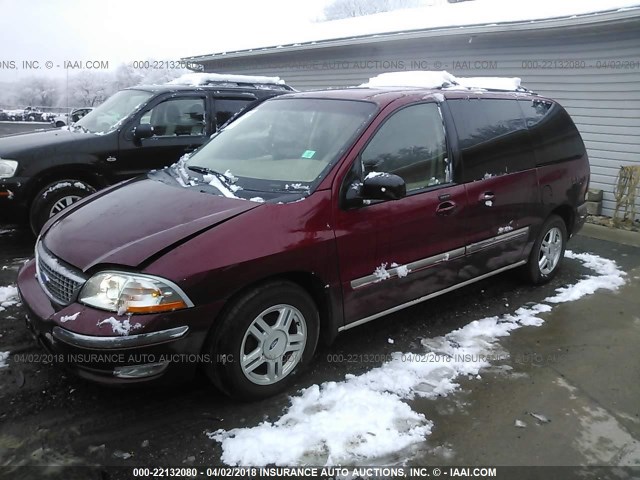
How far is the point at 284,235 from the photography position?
289cm

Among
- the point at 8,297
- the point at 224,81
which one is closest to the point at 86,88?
the point at 224,81

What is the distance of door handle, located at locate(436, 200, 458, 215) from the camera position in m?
3.67

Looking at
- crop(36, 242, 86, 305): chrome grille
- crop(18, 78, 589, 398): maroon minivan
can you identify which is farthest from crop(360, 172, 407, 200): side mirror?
crop(36, 242, 86, 305): chrome grille

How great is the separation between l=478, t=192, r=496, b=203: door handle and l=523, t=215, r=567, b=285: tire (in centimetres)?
98

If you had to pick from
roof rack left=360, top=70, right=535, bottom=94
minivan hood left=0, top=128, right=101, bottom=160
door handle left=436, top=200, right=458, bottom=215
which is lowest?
door handle left=436, top=200, right=458, bottom=215

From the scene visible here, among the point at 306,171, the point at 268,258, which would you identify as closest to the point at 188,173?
the point at 306,171

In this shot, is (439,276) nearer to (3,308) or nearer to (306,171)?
(306,171)

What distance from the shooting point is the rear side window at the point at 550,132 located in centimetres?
465

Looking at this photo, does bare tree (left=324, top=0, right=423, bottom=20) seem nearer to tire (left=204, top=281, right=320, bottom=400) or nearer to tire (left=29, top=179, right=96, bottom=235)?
tire (left=29, top=179, right=96, bottom=235)

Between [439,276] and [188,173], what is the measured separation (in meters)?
1.96

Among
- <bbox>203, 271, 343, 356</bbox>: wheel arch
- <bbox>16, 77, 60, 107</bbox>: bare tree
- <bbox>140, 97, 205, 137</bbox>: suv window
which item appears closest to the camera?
<bbox>203, 271, 343, 356</bbox>: wheel arch

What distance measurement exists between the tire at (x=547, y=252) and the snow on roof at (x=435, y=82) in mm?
1349

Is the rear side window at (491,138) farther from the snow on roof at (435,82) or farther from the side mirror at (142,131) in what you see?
the side mirror at (142,131)

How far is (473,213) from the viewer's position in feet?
13.0
